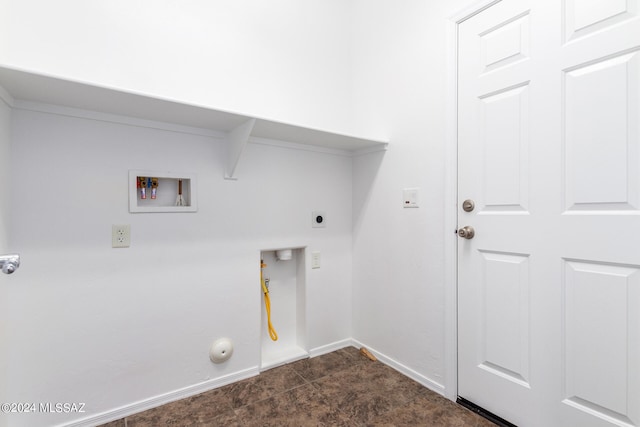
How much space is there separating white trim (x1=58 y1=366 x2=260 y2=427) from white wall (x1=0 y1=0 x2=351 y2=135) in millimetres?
1459

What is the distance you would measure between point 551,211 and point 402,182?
78 cm

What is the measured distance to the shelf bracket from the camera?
1.60 meters

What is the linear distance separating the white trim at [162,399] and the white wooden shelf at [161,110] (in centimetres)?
114

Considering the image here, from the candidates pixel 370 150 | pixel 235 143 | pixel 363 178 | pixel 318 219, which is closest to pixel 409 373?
pixel 318 219

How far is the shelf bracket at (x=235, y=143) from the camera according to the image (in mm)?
1604

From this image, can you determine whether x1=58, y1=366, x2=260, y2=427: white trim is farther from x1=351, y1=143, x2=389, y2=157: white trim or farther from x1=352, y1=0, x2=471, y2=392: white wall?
x1=351, y1=143, x2=389, y2=157: white trim

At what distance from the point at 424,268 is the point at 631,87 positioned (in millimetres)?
1121

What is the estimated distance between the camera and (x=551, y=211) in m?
1.27

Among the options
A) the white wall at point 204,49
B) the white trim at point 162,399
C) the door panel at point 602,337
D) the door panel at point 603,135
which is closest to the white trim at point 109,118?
the white wall at point 204,49

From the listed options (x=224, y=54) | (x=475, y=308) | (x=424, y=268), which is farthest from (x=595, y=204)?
(x=224, y=54)

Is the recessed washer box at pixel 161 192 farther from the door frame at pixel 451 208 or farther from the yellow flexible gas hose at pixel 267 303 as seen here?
the door frame at pixel 451 208

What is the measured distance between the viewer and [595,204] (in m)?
1.16

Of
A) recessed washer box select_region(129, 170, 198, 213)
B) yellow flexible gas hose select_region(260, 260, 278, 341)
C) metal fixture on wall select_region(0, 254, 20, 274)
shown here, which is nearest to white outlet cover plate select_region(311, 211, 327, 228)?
yellow flexible gas hose select_region(260, 260, 278, 341)

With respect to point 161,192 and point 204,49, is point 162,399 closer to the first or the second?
point 161,192
